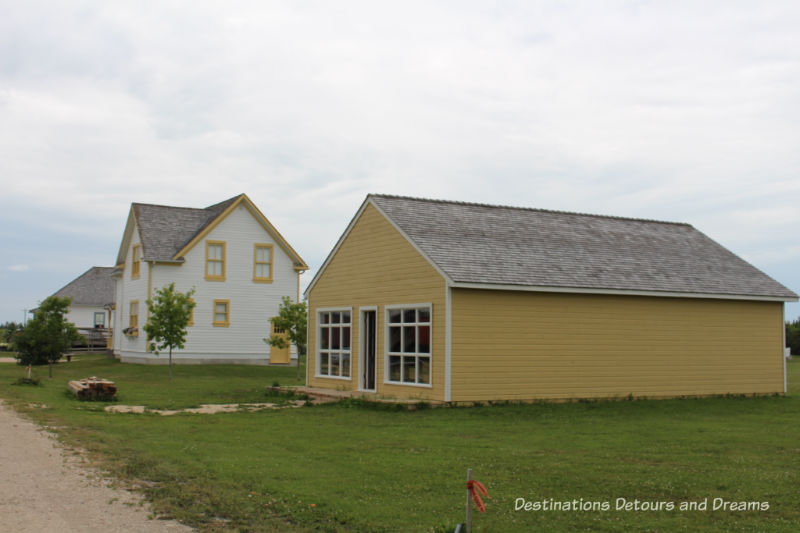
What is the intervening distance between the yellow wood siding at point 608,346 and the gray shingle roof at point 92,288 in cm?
5601

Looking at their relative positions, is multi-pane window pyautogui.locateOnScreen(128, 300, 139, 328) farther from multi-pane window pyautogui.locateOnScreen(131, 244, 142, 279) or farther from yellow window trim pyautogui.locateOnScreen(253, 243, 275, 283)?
yellow window trim pyautogui.locateOnScreen(253, 243, 275, 283)

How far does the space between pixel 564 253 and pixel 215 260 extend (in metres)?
22.9

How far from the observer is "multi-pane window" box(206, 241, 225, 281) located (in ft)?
136

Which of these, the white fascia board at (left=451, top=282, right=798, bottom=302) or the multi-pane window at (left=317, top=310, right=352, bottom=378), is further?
the multi-pane window at (left=317, top=310, right=352, bottom=378)

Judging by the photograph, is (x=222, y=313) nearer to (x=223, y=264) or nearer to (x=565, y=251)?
(x=223, y=264)

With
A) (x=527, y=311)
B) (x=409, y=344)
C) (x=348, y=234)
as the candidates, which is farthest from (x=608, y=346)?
(x=348, y=234)

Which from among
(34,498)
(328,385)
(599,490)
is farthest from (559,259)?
(34,498)

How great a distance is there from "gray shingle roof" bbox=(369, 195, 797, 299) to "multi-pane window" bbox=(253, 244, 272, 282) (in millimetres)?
20141

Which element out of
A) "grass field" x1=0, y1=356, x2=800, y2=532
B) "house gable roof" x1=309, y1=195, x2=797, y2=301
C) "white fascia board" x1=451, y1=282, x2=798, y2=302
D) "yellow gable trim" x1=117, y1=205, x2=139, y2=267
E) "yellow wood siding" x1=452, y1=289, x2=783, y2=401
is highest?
"yellow gable trim" x1=117, y1=205, x2=139, y2=267

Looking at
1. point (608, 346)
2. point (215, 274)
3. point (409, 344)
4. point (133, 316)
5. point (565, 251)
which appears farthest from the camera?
point (133, 316)

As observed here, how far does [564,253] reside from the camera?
77.0 ft

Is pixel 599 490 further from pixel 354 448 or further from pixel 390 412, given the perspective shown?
pixel 390 412

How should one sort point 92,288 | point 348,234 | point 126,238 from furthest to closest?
point 92,288 < point 126,238 < point 348,234

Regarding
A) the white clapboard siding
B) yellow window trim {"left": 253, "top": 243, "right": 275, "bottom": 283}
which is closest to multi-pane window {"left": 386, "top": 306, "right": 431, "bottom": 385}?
→ the white clapboard siding
